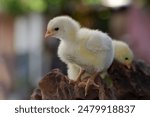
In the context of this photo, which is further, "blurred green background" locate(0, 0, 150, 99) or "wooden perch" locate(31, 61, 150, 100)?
"blurred green background" locate(0, 0, 150, 99)

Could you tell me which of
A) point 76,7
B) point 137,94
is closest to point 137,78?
point 137,94

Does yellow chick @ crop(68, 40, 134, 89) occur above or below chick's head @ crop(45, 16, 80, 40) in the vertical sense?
below

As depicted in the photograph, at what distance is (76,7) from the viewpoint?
164 cm

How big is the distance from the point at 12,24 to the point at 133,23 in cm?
131

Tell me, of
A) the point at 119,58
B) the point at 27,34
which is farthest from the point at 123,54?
the point at 27,34

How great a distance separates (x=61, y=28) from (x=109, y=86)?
0.30 feet

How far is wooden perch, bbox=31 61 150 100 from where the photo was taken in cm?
81

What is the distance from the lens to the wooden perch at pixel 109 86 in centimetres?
81

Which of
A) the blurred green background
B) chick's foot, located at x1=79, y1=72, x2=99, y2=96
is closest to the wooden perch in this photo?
chick's foot, located at x1=79, y1=72, x2=99, y2=96

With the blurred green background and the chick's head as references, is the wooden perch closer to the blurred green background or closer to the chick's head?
the chick's head

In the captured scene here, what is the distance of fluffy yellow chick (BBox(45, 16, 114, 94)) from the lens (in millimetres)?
814

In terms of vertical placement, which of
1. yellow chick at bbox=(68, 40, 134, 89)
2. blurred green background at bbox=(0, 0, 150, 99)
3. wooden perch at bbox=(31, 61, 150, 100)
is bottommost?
blurred green background at bbox=(0, 0, 150, 99)

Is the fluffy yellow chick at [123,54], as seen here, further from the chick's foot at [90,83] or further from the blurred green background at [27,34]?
the blurred green background at [27,34]

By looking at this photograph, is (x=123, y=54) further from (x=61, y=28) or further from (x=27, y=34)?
(x=27, y=34)
